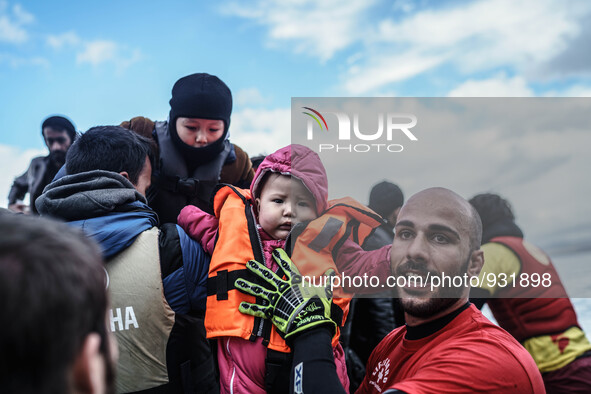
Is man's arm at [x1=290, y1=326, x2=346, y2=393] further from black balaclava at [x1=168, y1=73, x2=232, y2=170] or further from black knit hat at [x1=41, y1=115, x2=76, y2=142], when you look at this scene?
black knit hat at [x1=41, y1=115, x2=76, y2=142]

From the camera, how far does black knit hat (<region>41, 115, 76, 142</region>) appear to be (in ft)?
18.3

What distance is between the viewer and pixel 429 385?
1.70 meters

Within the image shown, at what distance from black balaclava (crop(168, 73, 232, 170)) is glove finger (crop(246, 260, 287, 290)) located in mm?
1393

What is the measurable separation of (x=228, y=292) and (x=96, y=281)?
1.27 metres

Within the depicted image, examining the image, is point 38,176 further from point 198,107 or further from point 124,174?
point 124,174

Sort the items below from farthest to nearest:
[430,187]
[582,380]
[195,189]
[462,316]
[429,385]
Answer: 1. [195,189]
2. [582,380]
3. [430,187]
4. [462,316]
5. [429,385]

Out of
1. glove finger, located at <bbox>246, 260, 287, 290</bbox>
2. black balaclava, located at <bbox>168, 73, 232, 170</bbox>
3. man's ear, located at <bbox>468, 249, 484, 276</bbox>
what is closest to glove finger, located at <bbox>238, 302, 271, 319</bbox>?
glove finger, located at <bbox>246, 260, 287, 290</bbox>

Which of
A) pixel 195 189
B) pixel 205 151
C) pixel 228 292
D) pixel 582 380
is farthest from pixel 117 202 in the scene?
pixel 582 380

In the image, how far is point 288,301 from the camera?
2053 mm

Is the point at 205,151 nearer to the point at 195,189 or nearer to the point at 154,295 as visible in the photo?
the point at 195,189

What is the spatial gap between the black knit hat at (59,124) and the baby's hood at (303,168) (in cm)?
396

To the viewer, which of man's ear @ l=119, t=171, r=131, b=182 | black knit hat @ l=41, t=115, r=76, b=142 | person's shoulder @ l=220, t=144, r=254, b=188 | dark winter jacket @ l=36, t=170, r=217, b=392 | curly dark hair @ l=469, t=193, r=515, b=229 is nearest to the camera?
dark winter jacket @ l=36, t=170, r=217, b=392

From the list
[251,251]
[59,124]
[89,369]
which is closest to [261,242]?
[251,251]

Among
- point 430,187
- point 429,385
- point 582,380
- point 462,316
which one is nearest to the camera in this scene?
point 429,385
